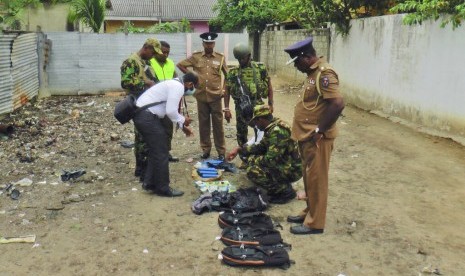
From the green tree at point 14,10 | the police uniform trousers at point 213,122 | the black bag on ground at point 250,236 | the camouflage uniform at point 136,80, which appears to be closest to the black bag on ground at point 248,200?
the black bag on ground at point 250,236

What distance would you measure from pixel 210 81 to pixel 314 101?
269 centimetres

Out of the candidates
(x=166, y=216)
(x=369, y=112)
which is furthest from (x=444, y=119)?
(x=166, y=216)

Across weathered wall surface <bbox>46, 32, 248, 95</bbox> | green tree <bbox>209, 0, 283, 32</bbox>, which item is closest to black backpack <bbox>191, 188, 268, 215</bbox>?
weathered wall surface <bbox>46, 32, 248, 95</bbox>

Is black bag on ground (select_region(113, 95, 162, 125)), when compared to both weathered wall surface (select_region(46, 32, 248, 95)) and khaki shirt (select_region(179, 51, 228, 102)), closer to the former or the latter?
khaki shirt (select_region(179, 51, 228, 102))

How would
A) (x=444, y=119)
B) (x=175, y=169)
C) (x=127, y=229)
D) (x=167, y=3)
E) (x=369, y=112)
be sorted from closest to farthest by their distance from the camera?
(x=127, y=229)
(x=175, y=169)
(x=444, y=119)
(x=369, y=112)
(x=167, y=3)

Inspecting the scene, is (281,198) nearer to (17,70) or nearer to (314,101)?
Answer: (314,101)

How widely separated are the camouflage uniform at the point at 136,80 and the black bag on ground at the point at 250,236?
6.55 feet

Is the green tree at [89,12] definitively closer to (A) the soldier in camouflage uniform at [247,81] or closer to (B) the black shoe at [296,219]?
(A) the soldier in camouflage uniform at [247,81]

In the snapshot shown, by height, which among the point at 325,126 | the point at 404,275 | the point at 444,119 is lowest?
the point at 404,275

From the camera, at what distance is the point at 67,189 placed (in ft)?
18.6

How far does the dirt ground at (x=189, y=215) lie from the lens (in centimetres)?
387

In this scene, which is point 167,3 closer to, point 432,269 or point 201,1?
point 201,1

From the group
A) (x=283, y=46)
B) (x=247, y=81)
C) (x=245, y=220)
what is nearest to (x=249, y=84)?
(x=247, y=81)

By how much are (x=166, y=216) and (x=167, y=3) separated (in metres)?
23.9
